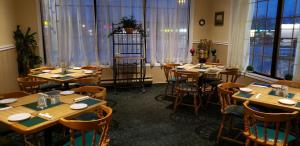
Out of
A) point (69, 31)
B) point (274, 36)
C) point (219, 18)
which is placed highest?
point (219, 18)

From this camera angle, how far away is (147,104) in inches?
178

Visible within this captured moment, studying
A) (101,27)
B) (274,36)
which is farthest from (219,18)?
(101,27)

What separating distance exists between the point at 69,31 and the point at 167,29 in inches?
95.3

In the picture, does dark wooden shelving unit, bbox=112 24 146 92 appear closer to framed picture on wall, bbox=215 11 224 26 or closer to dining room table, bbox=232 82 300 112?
framed picture on wall, bbox=215 11 224 26

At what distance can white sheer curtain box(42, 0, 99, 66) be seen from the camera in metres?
5.18

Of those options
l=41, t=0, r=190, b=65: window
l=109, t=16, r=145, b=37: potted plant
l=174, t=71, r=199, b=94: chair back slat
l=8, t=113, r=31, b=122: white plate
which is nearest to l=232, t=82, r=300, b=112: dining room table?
l=174, t=71, r=199, b=94: chair back slat

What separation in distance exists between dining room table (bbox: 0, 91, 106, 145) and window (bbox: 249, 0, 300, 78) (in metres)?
3.38

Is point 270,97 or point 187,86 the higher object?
point 270,97

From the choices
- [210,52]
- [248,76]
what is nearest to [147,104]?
[248,76]

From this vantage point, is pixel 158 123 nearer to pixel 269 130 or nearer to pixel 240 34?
pixel 269 130

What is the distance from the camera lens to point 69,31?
17.3 ft

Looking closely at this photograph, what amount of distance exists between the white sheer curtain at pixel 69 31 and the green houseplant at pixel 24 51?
40cm

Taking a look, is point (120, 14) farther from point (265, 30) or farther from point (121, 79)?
point (265, 30)

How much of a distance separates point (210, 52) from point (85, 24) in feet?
10.9
